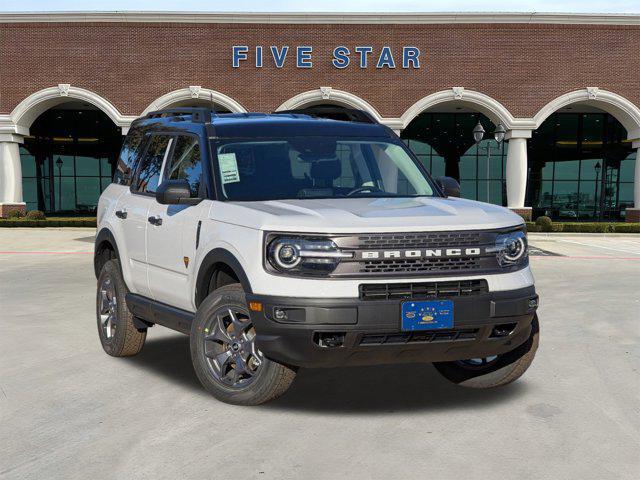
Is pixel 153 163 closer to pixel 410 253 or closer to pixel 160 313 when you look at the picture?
pixel 160 313

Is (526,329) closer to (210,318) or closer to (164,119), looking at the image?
(210,318)

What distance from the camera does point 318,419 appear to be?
18.2ft

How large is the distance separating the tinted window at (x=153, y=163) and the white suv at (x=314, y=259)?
0.03 metres

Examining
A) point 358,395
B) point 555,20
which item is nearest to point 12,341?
point 358,395

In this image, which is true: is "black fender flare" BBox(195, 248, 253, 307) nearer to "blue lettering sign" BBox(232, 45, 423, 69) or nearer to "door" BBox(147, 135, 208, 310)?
"door" BBox(147, 135, 208, 310)

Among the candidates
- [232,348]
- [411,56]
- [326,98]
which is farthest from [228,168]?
[411,56]

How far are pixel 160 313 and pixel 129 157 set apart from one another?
2035 mm

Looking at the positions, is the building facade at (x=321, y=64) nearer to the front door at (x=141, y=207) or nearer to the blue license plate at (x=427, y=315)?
the front door at (x=141, y=207)

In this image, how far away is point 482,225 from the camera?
552 centimetres

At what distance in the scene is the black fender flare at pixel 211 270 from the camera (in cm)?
547

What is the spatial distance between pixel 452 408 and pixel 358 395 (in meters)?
0.72

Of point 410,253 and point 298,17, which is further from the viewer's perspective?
point 298,17

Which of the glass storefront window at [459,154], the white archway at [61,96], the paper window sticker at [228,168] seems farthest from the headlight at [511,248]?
the glass storefront window at [459,154]

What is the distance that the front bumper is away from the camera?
5.15 metres
